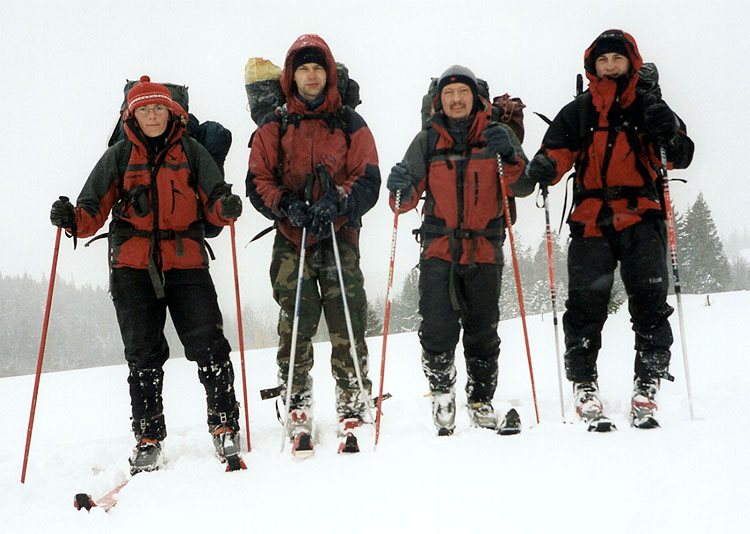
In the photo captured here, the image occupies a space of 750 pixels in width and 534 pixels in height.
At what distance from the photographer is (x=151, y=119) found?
12.7 feet

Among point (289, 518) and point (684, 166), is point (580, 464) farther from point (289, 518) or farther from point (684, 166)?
point (684, 166)

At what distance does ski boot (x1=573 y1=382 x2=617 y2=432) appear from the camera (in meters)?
3.38

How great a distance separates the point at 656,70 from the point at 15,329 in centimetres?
7184

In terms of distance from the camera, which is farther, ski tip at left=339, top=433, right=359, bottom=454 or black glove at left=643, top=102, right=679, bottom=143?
black glove at left=643, top=102, right=679, bottom=143

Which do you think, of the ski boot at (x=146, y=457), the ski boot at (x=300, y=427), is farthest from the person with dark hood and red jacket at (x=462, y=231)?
the ski boot at (x=146, y=457)

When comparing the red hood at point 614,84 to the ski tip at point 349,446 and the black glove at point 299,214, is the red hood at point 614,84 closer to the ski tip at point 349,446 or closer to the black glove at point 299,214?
the black glove at point 299,214

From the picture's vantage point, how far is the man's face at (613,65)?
153 inches

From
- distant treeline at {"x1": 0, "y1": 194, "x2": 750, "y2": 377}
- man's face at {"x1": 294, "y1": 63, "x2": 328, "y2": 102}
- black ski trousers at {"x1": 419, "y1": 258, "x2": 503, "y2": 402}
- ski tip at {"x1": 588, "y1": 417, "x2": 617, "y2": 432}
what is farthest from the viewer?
distant treeline at {"x1": 0, "y1": 194, "x2": 750, "y2": 377}

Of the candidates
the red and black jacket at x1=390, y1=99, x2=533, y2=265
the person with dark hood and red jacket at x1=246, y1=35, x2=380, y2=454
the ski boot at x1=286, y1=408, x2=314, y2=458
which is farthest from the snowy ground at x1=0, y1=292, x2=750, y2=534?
the red and black jacket at x1=390, y1=99, x2=533, y2=265

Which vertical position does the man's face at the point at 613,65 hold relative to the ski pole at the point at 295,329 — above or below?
above

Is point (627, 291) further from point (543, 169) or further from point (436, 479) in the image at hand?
point (436, 479)

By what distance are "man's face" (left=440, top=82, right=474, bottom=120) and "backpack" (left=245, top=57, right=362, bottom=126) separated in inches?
34.9

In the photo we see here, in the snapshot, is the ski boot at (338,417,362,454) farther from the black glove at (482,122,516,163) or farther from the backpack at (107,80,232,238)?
the black glove at (482,122,516,163)

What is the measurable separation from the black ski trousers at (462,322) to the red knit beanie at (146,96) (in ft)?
7.84
